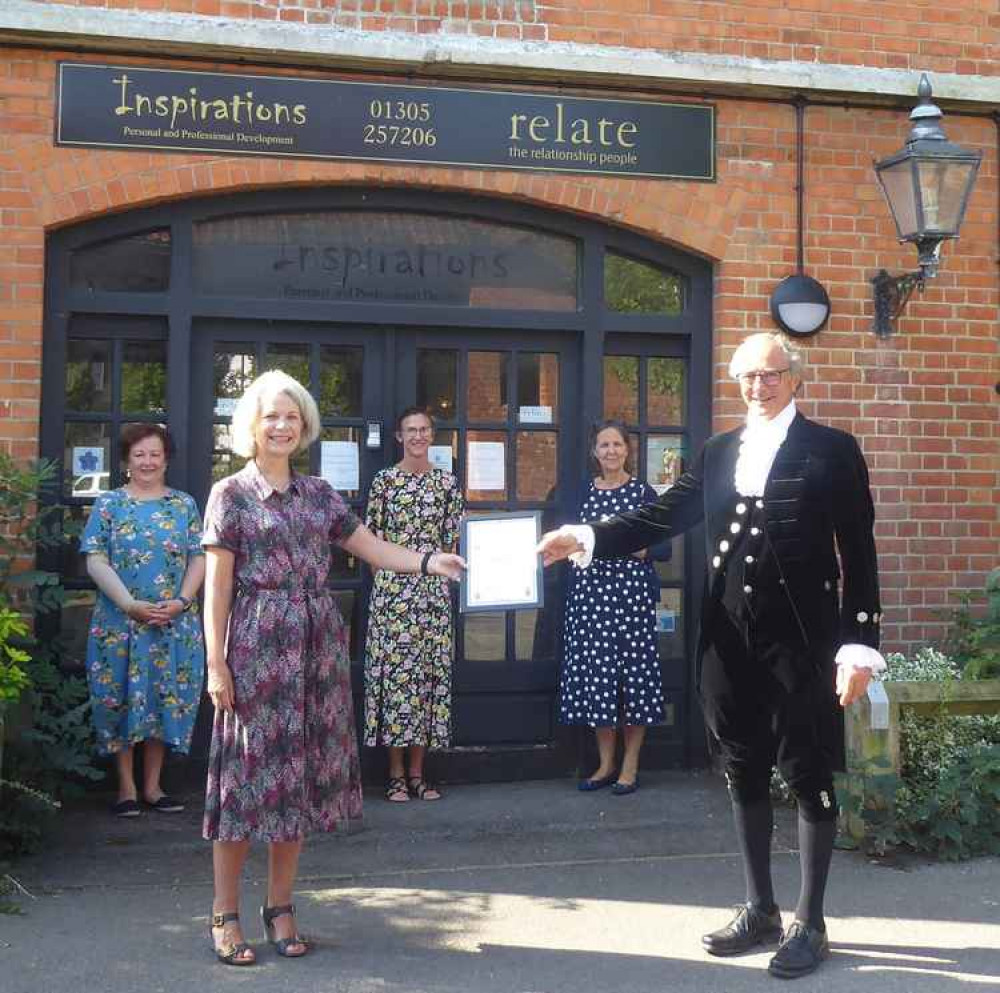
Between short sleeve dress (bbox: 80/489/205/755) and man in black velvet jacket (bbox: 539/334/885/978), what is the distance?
2.60 meters

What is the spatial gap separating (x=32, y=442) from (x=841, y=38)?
14.9ft

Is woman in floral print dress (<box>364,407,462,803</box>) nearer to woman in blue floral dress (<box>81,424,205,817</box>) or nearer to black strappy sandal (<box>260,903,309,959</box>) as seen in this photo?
woman in blue floral dress (<box>81,424,205,817</box>)

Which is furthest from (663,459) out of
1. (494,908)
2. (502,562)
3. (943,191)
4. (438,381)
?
(494,908)

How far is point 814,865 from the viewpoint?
3.93m

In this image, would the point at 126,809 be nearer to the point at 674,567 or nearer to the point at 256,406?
the point at 256,406

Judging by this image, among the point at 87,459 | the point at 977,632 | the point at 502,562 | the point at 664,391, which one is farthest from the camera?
the point at 664,391

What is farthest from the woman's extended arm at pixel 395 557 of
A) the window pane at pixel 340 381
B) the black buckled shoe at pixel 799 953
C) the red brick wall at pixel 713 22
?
the red brick wall at pixel 713 22

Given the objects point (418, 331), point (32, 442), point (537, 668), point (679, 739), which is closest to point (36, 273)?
point (32, 442)

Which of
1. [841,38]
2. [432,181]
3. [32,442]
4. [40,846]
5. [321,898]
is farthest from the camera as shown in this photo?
[841,38]

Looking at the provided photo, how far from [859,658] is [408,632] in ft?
8.52

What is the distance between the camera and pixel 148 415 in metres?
6.01

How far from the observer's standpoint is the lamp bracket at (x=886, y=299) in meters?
6.36

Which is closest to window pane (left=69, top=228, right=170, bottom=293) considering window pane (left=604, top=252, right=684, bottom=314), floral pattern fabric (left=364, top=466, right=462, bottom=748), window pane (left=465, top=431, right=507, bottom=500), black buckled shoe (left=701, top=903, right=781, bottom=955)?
floral pattern fabric (left=364, top=466, right=462, bottom=748)

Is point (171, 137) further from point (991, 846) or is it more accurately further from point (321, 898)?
point (991, 846)
